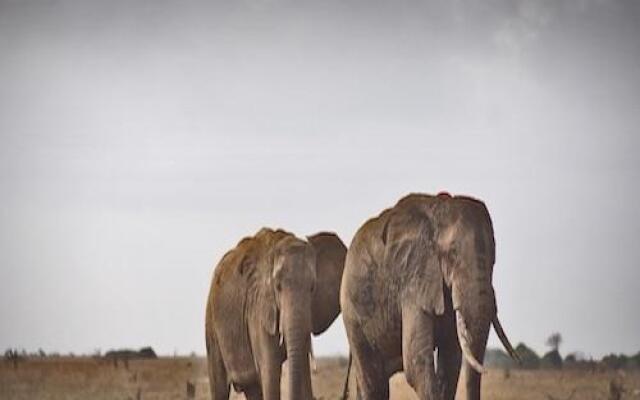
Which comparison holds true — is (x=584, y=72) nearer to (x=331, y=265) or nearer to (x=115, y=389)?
(x=331, y=265)

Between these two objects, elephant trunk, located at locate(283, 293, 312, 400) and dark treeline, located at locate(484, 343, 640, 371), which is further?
dark treeline, located at locate(484, 343, 640, 371)

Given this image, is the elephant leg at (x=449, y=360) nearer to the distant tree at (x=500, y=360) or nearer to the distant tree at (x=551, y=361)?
the distant tree at (x=551, y=361)

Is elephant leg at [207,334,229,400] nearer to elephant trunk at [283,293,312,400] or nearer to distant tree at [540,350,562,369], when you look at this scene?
elephant trunk at [283,293,312,400]

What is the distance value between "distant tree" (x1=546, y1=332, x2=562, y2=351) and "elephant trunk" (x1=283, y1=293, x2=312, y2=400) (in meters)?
2.62

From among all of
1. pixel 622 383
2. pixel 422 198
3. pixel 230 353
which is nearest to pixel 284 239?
pixel 230 353

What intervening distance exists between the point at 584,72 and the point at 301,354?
3.19m

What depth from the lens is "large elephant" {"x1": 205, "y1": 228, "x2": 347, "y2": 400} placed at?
973 centimetres

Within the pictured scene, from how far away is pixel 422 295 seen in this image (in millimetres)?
8078

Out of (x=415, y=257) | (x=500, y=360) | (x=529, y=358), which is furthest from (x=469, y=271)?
(x=500, y=360)

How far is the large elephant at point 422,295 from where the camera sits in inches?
305

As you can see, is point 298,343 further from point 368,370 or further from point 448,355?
point 448,355

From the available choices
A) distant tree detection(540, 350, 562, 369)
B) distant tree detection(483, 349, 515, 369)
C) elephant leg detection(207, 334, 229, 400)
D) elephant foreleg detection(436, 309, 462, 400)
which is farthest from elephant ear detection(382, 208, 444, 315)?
distant tree detection(483, 349, 515, 369)

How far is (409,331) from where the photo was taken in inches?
319

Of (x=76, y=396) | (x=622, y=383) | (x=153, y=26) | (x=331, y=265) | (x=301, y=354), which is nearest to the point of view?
(x=301, y=354)
